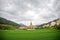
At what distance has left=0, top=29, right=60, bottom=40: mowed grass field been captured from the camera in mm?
2252

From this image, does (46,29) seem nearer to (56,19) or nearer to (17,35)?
(56,19)

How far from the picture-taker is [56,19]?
7.82 ft

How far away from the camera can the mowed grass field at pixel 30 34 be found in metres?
2.25

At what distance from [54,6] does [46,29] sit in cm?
38

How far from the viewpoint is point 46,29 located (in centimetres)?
237

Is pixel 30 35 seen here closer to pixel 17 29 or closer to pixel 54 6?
pixel 17 29

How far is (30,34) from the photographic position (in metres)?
2.28

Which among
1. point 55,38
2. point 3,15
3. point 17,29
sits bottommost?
point 55,38

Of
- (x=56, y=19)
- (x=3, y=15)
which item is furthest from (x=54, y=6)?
(x=3, y=15)

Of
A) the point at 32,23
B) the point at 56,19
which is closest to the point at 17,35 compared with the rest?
the point at 32,23

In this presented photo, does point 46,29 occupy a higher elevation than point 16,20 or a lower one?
lower

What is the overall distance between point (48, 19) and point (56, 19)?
12cm

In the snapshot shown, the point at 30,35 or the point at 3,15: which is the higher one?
the point at 3,15

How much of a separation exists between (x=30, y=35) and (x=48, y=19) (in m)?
0.38
